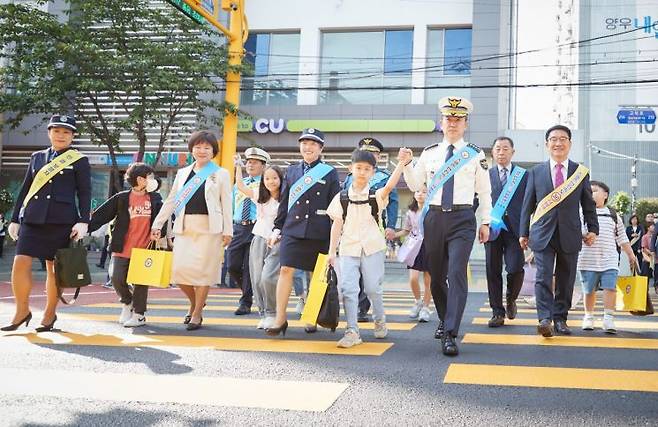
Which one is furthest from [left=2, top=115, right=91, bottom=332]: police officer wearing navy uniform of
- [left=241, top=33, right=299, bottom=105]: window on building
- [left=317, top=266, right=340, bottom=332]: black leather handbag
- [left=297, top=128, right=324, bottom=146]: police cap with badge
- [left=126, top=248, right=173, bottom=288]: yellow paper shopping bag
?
[left=241, top=33, right=299, bottom=105]: window on building

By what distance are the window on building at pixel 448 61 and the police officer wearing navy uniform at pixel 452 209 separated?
19493mm

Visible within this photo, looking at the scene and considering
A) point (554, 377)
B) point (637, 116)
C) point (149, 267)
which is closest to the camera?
point (554, 377)

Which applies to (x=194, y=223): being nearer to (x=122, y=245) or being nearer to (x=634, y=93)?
(x=122, y=245)

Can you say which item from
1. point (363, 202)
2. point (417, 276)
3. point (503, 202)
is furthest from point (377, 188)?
point (363, 202)

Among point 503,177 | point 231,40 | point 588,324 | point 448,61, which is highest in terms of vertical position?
point 448,61

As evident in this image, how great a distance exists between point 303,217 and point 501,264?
2440mm

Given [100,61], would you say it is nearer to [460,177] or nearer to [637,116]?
[460,177]

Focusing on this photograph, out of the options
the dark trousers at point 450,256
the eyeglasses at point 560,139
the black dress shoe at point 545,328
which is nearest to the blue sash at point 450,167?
the dark trousers at point 450,256

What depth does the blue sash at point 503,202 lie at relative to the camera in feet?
22.2

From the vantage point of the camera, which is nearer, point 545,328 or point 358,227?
point 358,227

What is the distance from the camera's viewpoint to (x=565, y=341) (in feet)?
18.2

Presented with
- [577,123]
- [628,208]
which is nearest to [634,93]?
[577,123]

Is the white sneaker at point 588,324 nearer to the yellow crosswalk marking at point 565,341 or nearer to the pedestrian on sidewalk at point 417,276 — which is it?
the yellow crosswalk marking at point 565,341

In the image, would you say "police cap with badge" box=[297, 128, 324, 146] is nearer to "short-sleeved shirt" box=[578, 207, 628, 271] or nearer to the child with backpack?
the child with backpack
